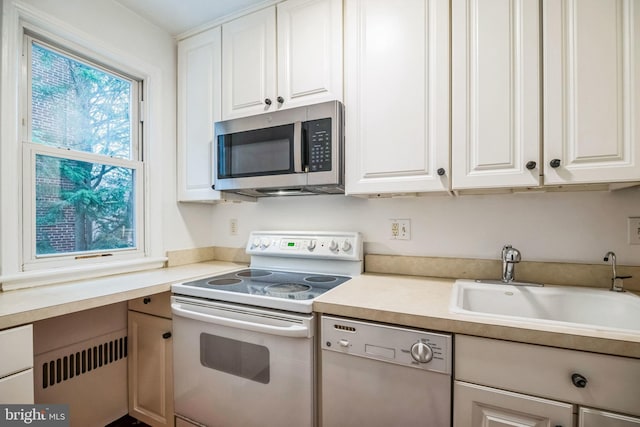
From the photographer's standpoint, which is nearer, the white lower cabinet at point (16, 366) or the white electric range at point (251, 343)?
the white lower cabinet at point (16, 366)

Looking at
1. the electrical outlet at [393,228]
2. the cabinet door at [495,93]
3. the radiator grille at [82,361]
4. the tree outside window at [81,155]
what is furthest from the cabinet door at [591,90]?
the radiator grille at [82,361]

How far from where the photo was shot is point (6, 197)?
129 centimetres

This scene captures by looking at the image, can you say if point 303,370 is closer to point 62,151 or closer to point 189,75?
point 62,151

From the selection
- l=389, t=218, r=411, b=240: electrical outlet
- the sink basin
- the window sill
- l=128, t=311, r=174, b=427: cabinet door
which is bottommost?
l=128, t=311, r=174, b=427: cabinet door

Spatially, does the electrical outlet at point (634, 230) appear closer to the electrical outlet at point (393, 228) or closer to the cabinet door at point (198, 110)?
the electrical outlet at point (393, 228)

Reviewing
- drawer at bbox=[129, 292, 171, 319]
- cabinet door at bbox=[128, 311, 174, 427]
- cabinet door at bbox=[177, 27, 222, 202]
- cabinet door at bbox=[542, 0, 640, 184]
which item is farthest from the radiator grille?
cabinet door at bbox=[542, 0, 640, 184]

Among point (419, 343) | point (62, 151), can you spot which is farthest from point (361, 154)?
point (62, 151)

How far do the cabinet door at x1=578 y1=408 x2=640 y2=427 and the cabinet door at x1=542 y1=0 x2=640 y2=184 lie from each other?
0.73 metres

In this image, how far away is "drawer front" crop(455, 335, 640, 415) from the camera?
2.62 ft

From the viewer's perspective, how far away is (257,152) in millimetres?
1643

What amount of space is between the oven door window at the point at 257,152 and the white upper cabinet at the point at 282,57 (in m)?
0.16

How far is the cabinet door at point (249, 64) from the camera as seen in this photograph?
1.67 metres

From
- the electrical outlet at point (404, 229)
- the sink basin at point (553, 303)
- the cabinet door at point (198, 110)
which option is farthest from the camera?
the cabinet door at point (198, 110)

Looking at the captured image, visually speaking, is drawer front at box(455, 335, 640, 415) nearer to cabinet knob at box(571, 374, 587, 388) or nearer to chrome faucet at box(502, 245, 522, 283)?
cabinet knob at box(571, 374, 587, 388)
